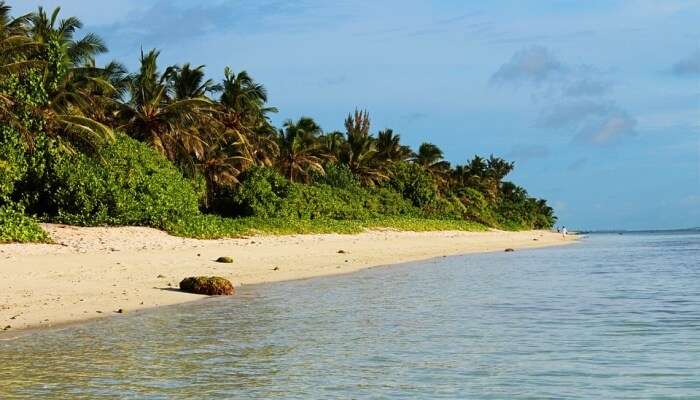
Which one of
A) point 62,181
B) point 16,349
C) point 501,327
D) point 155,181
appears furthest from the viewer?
point 155,181

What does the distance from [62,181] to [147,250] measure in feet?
24.0

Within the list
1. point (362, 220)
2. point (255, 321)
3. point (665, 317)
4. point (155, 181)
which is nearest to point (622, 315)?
point (665, 317)

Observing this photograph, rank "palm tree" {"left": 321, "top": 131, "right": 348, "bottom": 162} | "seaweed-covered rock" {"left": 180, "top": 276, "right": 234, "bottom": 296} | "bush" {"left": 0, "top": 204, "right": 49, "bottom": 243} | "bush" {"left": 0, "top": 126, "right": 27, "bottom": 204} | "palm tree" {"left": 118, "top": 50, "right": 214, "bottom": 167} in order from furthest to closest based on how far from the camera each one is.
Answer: "palm tree" {"left": 321, "top": 131, "right": 348, "bottom": 162}, "palm tree" {"left": 118, "top": 50, "right": 214, "bottom": 167}, "bush" {"left": 0, "top": 126, "right": 27, "bottom": 204}, "bush" {"left": 0, "top": 204, "right": 49, "bottom": 243}, "seaweed-covered rock" {"left": 180, "top": 276, "right": 234, "bottom": 296}

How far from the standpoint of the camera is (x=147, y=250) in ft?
86.1

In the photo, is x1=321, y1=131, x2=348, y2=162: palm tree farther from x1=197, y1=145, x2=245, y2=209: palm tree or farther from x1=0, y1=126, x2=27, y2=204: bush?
x1=0, y1=126, x2=27, y2=204: bush

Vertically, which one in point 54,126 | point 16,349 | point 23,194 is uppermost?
point 54,126

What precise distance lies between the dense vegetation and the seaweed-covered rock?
9.84 meters

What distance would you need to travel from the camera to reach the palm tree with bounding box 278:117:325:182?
5562 cm

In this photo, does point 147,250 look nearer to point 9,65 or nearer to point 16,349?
point 9,65

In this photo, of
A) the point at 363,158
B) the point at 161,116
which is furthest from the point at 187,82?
the point at 363,158

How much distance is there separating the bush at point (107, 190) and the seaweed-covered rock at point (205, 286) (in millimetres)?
14745

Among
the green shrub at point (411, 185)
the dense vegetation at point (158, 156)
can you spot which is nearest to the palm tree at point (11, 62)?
the dense vegetation at point (158, 156)

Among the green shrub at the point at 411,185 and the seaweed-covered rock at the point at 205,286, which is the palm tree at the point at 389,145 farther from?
the seaweed-covered rock at the point at 205,286

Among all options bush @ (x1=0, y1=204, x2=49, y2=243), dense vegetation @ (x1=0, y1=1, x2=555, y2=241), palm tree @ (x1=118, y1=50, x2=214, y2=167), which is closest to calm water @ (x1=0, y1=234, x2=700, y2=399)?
bush @ (x1=0, y1=204, x2=49, y2=243)
